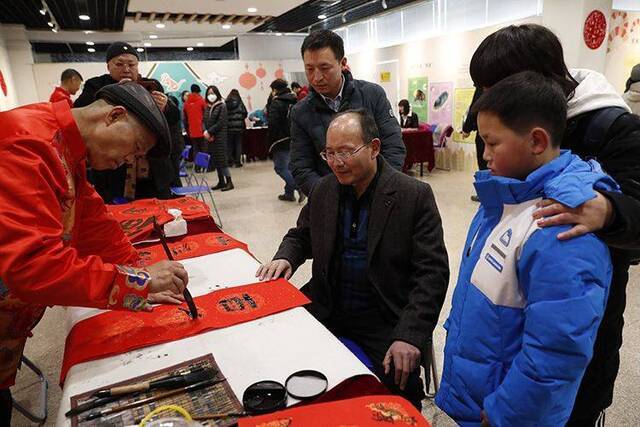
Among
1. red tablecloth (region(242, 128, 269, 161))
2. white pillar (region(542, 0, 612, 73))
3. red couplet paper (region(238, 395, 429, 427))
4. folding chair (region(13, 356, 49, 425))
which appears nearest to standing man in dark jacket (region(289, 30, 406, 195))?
red couplet paper (region(238, 395, 429, 427))

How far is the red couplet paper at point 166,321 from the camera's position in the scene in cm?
110

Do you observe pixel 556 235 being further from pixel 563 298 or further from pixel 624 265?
pixel 624 265

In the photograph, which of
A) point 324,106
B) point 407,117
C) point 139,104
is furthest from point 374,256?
point 407,117

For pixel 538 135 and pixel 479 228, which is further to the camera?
pixel 479 228

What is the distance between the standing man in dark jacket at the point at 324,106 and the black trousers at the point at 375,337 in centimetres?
69

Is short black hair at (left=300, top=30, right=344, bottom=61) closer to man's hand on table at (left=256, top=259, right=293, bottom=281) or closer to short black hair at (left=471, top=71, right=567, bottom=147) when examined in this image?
man's hand on table at (left=256, top=259, right=293, bottom=281)

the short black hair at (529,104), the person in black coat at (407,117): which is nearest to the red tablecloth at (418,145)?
the person in black coat at (407,117)

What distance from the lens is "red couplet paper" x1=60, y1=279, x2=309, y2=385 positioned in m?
1.10

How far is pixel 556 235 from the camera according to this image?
0.82 metres


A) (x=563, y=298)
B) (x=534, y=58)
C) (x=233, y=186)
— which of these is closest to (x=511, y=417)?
(x=563, y=298)

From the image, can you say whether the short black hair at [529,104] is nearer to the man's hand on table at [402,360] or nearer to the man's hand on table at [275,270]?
the man's hand on table at [402,360]

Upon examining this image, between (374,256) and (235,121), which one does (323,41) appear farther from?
(235,121)

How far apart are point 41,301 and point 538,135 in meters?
1.14

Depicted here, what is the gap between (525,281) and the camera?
0.88 meters
